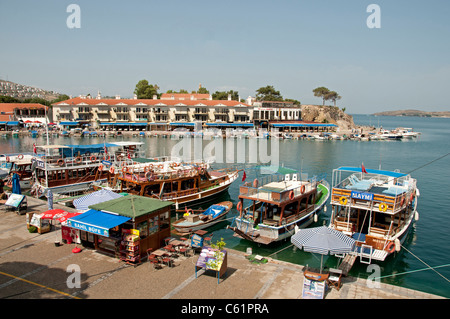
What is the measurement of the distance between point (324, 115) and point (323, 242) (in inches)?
5334

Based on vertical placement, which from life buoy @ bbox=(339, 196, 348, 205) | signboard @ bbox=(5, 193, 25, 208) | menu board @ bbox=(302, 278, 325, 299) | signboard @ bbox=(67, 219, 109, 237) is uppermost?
life buoy @ bbox=(339, 196, 348, 205)

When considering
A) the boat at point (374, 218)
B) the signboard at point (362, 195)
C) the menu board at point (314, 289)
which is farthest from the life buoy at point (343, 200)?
the menu board at point (314, 289)

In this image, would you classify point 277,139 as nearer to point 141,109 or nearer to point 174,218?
point 141,109

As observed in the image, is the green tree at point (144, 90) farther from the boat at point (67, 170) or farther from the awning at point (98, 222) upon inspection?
the awning at point (98, 222)

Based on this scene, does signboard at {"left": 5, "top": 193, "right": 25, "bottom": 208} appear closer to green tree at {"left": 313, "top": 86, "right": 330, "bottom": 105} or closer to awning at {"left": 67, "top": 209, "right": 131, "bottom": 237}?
awning at {"left": 67, "top": 209, "right": 131, "bottom": 237}

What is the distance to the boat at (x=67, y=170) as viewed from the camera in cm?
3014

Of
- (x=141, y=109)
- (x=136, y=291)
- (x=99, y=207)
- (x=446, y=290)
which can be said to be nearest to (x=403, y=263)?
(x=446, y=290)

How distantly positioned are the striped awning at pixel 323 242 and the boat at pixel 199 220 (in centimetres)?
958

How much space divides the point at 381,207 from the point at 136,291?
1406 centimetres

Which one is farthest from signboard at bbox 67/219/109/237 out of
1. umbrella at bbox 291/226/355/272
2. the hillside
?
the hillside

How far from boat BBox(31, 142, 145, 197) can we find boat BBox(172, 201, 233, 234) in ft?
42.1

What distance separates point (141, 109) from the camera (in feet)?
356

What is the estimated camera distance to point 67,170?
31.3 m

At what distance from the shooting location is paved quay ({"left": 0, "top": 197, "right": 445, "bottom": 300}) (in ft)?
39.9
